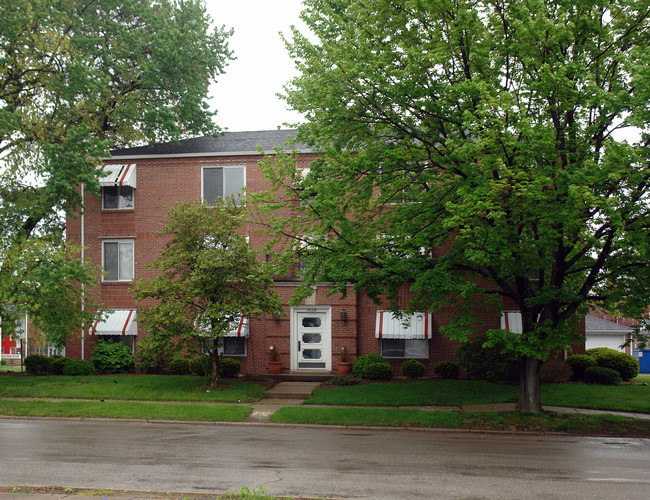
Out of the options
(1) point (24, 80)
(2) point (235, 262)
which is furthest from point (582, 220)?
(1) point (24, 80)

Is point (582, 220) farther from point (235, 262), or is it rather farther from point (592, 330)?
point (592, 330)

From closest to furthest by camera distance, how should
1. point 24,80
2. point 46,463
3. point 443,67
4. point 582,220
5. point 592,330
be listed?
point 46,463, point 582,220, point 443,67, point 24,80, point 592,330

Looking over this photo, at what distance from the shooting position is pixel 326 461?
10.7 m

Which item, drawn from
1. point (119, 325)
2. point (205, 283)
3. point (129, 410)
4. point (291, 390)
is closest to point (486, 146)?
point (205, 283)

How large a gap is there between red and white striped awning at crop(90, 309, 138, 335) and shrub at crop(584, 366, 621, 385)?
1738cm

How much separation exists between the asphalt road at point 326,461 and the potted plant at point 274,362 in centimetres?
794

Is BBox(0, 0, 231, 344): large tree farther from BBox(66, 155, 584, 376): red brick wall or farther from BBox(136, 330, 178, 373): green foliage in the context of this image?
BBox(136, 330, 178, 373): green foliage

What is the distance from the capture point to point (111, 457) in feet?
35.7

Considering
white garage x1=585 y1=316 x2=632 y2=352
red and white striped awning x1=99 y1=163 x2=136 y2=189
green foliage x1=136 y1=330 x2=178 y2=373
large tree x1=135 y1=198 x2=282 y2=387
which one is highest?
red and white striped awning x1=99 y1=163 x2=136 y2=189

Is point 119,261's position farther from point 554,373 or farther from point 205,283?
point 554,373

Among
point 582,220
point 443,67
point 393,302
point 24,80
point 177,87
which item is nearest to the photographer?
point 582,220

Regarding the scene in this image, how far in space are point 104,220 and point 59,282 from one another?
21.0 ft

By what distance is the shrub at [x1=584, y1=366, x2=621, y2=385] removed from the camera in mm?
20438

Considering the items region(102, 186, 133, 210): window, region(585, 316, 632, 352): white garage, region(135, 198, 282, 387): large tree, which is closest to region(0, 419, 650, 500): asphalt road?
region(135, 198, 282, 387): large tree
